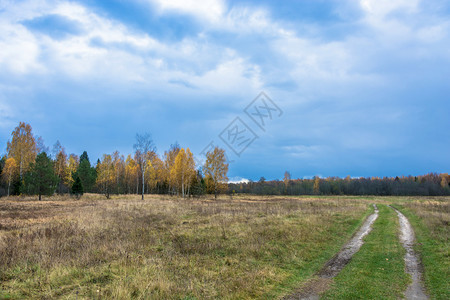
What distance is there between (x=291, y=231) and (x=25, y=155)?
5600cm

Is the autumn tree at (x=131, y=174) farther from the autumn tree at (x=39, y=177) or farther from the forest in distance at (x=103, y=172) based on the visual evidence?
the autumn tree at (x=39, y=177)

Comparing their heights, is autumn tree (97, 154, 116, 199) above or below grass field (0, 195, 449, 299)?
above

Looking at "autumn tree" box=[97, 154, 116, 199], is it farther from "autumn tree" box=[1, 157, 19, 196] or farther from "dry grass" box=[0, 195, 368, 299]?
"dry grass" box=[0, 195, 368, 299]

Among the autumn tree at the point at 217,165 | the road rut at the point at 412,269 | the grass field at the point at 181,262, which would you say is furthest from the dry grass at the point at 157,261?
the autumn tree at the point at 217,165

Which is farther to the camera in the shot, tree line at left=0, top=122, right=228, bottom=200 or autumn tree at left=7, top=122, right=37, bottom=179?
autumn tree at left=7, top=122, right=37, bottom=179

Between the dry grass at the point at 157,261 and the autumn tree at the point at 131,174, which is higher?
the autumn tree at the point at 131,174

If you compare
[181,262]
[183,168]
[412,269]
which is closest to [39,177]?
[183,168]

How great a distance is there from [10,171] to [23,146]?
5.27 metres

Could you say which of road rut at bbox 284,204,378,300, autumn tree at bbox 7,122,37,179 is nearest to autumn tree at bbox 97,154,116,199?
autumn tree at bbox 7,122,37,179

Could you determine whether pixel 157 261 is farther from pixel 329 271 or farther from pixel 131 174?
pixel 131 174

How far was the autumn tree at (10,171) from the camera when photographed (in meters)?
46.8

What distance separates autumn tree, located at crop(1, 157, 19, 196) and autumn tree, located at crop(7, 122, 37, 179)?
0.98m

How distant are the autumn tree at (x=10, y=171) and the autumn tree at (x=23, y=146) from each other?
3.23 ft

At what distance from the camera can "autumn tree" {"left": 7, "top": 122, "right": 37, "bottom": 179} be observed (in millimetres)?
48438
